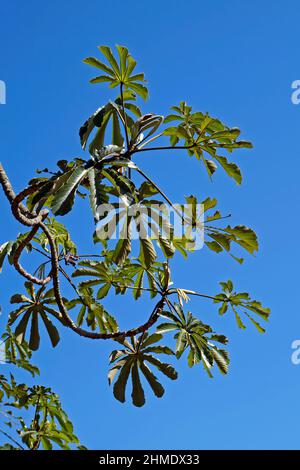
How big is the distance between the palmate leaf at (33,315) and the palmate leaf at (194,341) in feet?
2.51

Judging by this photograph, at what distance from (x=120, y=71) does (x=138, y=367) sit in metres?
1.82

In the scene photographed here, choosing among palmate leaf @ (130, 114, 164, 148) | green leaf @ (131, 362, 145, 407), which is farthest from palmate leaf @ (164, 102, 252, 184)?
green leaf @ (131, 362, 145, 407)

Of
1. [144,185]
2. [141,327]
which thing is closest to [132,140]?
[144,185]

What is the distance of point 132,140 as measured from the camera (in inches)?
138

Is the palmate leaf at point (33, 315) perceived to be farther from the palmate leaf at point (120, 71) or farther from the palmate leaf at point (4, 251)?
the palmate leaf at point (120, 71)

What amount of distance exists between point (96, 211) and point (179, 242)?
3.51 ft

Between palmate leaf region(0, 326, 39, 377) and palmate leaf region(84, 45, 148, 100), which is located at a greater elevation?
palmate leaf region(84, 45, 148, 100)

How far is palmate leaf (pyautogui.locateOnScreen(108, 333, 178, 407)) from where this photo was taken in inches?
149

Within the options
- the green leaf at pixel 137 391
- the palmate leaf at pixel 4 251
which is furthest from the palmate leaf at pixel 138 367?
the palmate leaf at pixel 4 251

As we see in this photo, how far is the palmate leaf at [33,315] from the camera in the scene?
13.3 ft

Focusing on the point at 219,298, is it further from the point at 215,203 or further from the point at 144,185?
the point at 144,185

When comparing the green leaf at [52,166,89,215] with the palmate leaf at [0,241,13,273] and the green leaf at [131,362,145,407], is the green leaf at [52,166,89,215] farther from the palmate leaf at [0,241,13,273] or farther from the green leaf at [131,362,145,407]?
the green leaf at [131,362,145,407]

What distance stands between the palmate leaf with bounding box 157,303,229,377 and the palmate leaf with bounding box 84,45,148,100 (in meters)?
1.39
